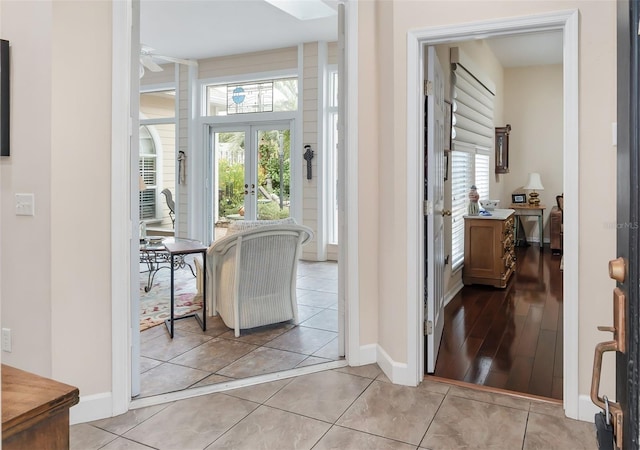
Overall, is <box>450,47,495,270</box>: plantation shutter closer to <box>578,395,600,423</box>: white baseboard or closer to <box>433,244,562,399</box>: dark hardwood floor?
<box>433,244,562,399</box>: dark hardwood floor

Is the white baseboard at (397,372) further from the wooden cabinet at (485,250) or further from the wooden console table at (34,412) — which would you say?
the wooden cabinet at (485,250)

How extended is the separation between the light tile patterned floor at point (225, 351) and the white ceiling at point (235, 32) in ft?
12.1

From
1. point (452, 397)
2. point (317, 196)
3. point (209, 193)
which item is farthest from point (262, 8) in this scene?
point (452, 397)

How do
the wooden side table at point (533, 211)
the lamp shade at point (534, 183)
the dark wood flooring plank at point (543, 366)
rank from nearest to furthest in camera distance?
the dark wood flooring plank at point (543, 366) < the wooden side table at point (533, 211) < the lamp shade at point (534, 183)

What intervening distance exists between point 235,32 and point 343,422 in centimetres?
562

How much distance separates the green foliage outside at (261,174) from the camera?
7559 millimetres

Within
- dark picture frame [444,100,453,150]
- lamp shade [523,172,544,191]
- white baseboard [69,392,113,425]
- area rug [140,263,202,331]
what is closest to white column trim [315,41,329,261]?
area rug [140,263,202,331]

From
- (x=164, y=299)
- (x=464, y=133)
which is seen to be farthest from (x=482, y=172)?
(x=164, y=299)

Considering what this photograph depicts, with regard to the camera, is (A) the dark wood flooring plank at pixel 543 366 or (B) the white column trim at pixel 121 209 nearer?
(B) the white column trim at pixel 121 209

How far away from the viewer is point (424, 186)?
290cm

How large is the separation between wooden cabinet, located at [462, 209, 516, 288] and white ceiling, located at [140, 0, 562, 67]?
235cm

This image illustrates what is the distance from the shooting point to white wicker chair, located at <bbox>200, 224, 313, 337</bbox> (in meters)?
3.69

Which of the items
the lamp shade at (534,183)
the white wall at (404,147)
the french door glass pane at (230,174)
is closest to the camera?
the white wall at (404,147)

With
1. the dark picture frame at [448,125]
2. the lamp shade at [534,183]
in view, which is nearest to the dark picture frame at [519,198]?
the lamp shade at [534,183]
